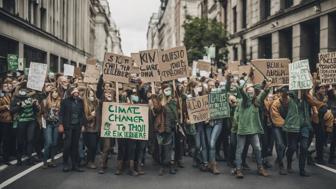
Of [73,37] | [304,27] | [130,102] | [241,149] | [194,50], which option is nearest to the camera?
[241,149]

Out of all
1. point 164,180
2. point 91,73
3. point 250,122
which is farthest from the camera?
point 91,73

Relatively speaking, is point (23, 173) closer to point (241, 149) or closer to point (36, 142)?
point (36, 142)

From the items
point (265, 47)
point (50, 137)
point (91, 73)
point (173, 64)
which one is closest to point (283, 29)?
point (265, 47)

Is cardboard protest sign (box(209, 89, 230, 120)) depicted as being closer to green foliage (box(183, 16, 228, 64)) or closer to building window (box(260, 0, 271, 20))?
building window (box(260, 0, 271, 20))

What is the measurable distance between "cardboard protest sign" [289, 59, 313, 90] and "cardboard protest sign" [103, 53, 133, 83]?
352 cm

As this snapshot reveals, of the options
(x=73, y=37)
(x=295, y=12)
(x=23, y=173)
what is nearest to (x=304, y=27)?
(x=295, y=12)

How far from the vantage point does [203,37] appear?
1411 inches

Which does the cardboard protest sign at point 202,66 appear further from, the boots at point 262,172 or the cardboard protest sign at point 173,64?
the boots at point 262,172

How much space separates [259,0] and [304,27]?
7188 millimetres

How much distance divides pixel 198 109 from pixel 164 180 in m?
1.83

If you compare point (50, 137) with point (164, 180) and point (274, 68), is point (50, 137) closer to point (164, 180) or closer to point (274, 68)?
point (164, 180)

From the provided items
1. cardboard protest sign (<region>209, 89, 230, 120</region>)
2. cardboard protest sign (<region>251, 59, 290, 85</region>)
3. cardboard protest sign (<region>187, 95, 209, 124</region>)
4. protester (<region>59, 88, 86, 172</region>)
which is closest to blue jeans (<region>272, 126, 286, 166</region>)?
cardboard protest sign (<region>209, 89, 230, 120</region>)

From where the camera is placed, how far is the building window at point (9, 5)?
24.7 metres

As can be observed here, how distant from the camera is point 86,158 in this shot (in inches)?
441
